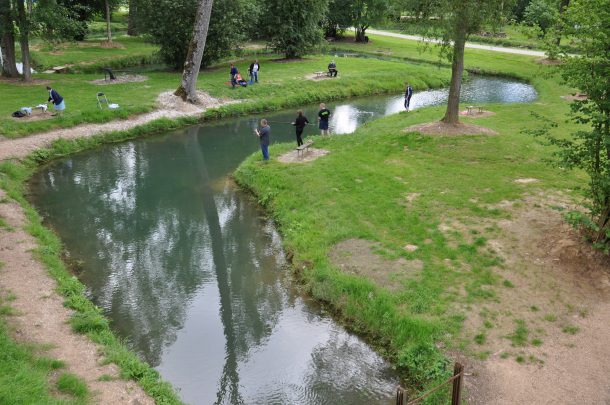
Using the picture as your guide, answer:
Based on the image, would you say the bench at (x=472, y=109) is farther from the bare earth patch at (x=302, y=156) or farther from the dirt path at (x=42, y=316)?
the dirt path at (x=42, y=316)

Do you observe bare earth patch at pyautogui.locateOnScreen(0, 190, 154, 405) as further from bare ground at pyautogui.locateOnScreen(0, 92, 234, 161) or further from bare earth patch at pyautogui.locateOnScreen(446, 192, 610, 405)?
bare ground at pyautogui.locateOnScreen(0, 92, 234, 161)

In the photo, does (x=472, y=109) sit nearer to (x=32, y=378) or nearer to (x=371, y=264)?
(x=371, y=264)

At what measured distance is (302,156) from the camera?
2173 cm

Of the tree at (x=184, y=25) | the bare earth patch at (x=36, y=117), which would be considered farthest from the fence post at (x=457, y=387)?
the tree at (x=184, y=25)

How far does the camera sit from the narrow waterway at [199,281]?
10164mm

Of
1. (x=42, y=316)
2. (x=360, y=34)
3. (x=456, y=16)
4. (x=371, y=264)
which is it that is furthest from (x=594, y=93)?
(x=360, y=34)

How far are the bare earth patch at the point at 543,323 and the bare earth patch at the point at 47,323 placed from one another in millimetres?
6435

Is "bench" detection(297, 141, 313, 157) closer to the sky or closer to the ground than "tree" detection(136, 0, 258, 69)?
closer to the ground

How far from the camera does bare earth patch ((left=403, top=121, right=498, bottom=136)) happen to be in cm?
2308

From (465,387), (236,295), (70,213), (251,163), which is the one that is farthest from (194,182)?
(465,387)

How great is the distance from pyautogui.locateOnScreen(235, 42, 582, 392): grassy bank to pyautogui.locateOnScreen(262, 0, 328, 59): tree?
68.8 feet

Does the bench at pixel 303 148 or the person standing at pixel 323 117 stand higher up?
the person standing at pixel 323 117

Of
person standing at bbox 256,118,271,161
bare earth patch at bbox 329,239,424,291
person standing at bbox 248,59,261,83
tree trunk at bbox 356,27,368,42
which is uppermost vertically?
tree trunk at bbox 356,27,368,42

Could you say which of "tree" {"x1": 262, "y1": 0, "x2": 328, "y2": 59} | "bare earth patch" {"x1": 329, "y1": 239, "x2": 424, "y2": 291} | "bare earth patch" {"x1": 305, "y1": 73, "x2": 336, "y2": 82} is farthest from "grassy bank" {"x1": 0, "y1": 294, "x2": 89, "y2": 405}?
"tree" {"x1": 262, "y1": 0, "x2": 328, "y2": 59}
